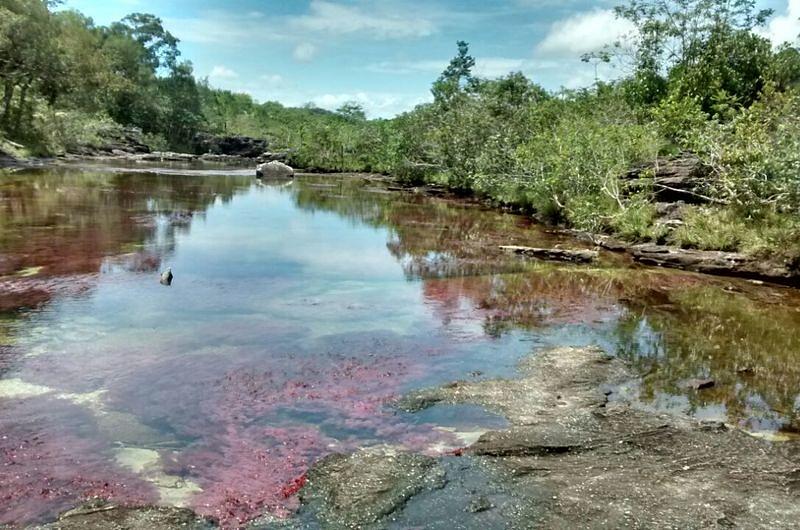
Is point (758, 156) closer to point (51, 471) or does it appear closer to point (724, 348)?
point (724, 348)

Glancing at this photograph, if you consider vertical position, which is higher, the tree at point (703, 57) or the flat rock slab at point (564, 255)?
the tree at point (703, 57)

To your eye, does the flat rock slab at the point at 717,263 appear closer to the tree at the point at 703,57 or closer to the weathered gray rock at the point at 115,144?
the tree at the point at 703,57

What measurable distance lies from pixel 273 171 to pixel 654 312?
46051mm

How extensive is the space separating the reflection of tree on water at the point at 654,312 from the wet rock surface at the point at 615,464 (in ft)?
4.44

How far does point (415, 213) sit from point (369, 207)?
10.9ft

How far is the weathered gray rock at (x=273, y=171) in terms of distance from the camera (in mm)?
54719

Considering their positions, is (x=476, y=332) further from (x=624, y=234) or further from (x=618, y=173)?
(x=618, y=173)

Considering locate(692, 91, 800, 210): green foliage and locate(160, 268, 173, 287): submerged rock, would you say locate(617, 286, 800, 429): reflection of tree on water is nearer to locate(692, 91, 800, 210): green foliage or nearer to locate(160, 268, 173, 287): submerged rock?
→ locate(692, 91, 800, 210): green foliage

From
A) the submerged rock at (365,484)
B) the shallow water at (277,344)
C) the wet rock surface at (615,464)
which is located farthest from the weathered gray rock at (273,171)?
the submerged rock at (365,484)

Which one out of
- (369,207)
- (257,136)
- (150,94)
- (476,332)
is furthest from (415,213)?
(257,136)

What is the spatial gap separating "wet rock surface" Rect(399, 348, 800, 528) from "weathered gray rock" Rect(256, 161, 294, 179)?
4797cm

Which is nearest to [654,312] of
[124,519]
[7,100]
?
[124,519]

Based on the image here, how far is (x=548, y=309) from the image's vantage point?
14.1 metres

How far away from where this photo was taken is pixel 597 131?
26609 millimetres
